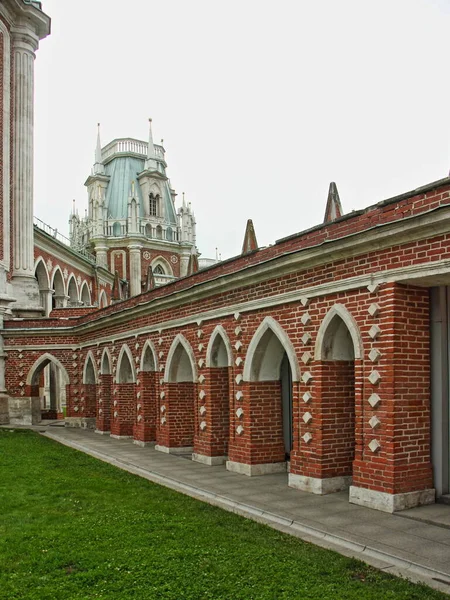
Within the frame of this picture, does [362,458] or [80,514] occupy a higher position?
[362,458]

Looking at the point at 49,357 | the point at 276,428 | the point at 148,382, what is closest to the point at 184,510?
the point at 276,428

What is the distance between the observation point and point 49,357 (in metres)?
29.5

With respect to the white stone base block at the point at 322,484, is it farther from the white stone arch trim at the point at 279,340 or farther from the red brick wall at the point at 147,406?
the red brick wall at the point at 147,406

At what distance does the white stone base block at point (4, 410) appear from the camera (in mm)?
29219

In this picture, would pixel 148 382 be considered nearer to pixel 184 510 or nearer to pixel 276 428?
pixel 276 428

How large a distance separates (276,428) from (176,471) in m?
2.23

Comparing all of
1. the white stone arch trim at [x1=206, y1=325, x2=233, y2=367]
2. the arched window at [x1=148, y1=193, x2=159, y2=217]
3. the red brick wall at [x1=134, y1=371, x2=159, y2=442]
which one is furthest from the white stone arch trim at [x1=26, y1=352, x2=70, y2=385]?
the arched window at [x1=148, y1=193, x2=159, y2=217]

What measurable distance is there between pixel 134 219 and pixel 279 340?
167 ft

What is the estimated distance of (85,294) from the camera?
52.7m

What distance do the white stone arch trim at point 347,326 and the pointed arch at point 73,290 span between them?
39109mm

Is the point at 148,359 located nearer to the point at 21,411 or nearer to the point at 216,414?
the point at 216,414

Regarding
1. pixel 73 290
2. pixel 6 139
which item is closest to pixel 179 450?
pixel 6 139

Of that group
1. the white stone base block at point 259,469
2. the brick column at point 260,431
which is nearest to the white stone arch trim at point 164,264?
the brick column at point 260,431

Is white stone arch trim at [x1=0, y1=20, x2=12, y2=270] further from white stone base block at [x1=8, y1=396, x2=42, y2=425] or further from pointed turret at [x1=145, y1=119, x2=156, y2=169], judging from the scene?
pointed turret at [x1=145, y1=119, x2=156, y2=169]
